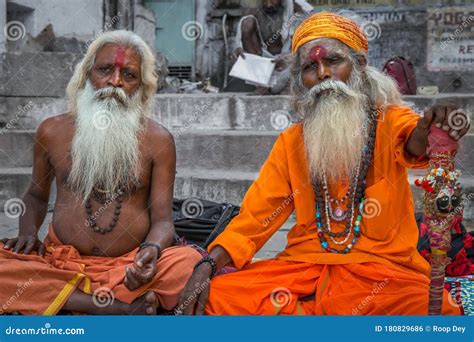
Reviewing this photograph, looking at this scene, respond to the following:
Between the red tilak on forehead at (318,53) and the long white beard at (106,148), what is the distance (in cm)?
106

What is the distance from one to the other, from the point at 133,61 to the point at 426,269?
6.42ft

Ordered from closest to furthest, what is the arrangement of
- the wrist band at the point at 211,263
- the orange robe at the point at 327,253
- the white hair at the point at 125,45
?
the orange robe at the point at 327,253 → the wrist band at the point at 211,263 → the white hair at the point at 125,45

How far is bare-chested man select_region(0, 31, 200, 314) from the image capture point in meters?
3.30

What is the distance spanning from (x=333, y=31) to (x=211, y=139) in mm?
4006

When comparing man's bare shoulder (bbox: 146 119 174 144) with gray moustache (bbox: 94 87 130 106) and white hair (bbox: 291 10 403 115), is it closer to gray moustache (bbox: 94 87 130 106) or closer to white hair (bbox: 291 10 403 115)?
gray moustache (bbox: 94 87 130 106)

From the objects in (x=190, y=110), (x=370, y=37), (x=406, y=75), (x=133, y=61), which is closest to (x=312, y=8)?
(x=370, y=37)

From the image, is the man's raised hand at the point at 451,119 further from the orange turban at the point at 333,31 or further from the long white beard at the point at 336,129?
the orange turban at the point at 333,31

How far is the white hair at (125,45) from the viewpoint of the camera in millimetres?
3645

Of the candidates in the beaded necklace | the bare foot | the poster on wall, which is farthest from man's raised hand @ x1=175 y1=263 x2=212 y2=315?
the poster on wall

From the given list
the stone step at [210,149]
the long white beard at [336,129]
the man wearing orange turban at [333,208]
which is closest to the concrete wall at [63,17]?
the stone step at [210,149]

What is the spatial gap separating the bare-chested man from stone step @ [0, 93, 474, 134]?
3.97 metres

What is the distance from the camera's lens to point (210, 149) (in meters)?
7.25

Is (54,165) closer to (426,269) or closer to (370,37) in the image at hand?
(426,269)

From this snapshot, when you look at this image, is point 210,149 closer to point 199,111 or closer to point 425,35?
point 199,111
